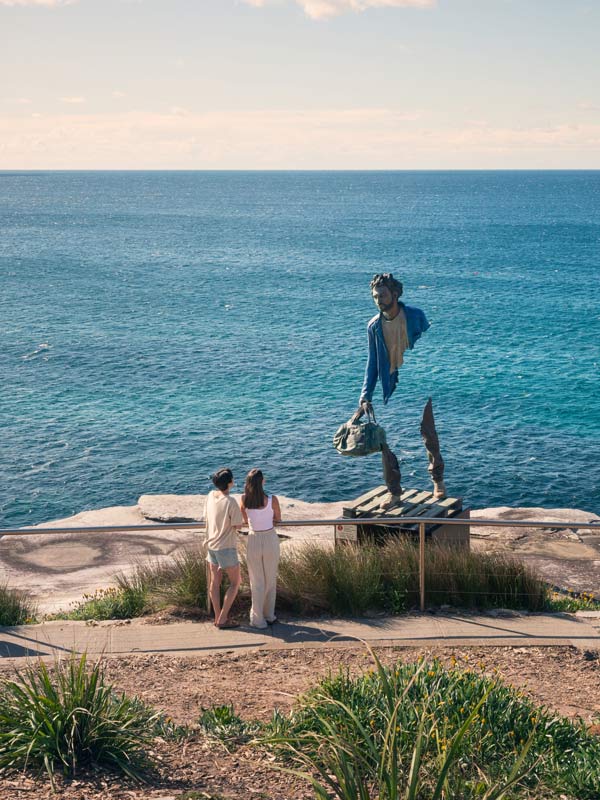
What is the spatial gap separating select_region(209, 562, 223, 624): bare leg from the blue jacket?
398 centimetres

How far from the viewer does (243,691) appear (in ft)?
26.1

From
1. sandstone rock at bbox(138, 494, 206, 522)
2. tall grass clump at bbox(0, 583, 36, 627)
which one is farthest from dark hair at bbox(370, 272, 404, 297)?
sandstone rock at bbox(138, 494, 206, 522)

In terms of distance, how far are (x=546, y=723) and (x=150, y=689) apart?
3257 mm

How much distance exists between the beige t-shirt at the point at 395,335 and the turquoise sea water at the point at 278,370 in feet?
56.0

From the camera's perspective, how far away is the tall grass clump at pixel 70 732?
620cm

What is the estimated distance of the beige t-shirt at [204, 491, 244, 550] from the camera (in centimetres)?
944

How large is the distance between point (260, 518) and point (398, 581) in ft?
5.88

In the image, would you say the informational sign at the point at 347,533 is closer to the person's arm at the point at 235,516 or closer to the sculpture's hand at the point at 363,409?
the sculpture's hand at the point at 363,409

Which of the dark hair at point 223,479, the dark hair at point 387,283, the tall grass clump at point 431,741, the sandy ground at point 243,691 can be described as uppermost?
the dark hair at point 387,283

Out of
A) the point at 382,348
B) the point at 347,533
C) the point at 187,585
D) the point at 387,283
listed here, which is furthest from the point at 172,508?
the point at 187,585

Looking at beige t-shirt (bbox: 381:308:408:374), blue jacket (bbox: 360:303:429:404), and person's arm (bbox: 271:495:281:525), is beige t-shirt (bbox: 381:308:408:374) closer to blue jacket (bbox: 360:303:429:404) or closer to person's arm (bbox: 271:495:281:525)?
blue jacket (bbox: 360:303:429:404)

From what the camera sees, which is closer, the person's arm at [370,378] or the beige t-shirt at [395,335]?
the beige t-shirt at [395,335]

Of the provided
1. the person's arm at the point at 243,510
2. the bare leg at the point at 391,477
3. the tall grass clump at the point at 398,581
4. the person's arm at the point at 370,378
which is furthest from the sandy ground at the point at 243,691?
the person's arm at the point at 370,378

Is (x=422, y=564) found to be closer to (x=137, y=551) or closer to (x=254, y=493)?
(x=254, y=493)
